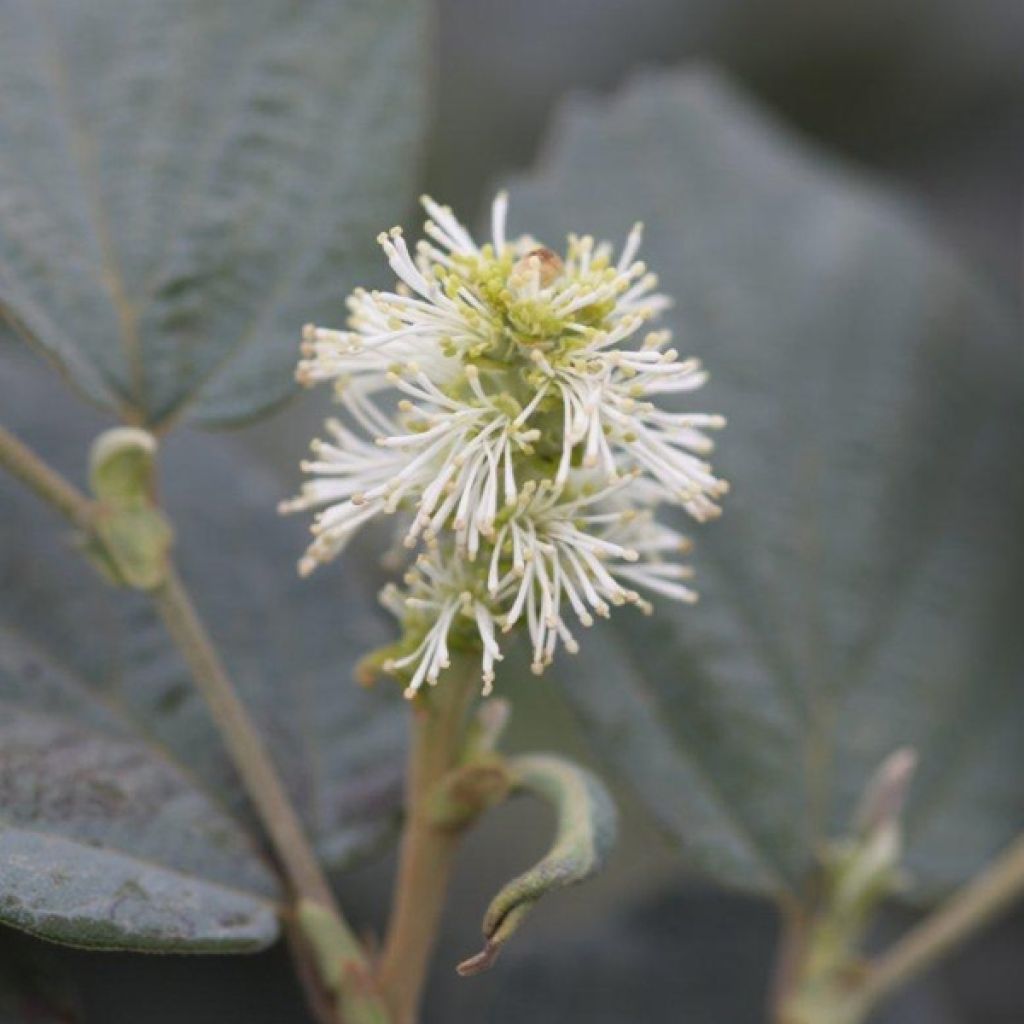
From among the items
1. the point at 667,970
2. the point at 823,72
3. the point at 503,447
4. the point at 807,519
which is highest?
the point at 823,72

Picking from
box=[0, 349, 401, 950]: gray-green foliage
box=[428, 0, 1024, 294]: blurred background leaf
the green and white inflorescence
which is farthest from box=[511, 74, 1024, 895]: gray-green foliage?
box=[428, 0, 1024, 294]: blurred background leaf

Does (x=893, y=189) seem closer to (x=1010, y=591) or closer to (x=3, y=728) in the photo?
(x=1010, y=591)

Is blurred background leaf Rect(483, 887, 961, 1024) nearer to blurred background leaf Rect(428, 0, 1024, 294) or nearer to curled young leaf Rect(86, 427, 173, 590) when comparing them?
curled young leaf Rect(86, 427, 173, 590)

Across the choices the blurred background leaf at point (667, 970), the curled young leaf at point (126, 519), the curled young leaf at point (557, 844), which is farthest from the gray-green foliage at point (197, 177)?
the blurred background leaf at point (667, 970)

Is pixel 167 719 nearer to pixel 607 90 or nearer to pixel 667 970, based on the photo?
pixel 667 970

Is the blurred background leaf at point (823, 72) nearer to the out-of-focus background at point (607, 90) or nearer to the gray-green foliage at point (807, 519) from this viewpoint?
the out-of-focus background at point (607, 90)

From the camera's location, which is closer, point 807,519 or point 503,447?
point 503,447

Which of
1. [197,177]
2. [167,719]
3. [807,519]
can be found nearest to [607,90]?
[807,519]
